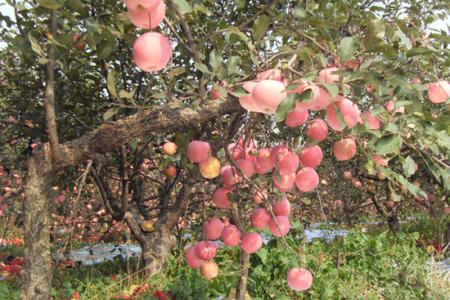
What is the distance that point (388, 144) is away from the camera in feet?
3.80

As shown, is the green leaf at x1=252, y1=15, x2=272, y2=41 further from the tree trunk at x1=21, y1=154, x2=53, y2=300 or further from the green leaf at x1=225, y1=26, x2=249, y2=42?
the tree trunk at x1=21, y1=154, x2=53, y2=300

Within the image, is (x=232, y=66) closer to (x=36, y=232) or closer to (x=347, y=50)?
(x=347, y=50)

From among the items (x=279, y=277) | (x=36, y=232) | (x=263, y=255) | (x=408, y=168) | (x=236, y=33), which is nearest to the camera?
(x=236, y=33)

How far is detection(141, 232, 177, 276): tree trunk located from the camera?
3512 millimetres

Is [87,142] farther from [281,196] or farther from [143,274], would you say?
[143,274]

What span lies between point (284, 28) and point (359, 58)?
0.31 meters

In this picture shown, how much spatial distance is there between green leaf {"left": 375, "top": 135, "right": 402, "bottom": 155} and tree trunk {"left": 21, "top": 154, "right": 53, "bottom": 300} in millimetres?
1241

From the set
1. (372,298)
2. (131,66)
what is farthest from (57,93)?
(372,298)

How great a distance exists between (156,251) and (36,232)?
1812 millimetres

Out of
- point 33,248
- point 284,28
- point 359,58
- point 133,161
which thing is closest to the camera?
point 359,58

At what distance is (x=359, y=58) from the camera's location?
1229 millimetres

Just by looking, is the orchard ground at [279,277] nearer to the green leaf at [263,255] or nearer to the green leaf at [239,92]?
the green leaf at [263,255]

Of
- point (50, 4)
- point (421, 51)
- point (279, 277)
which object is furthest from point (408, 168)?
point (279, 277)

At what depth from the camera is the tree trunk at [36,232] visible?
1.79 m
